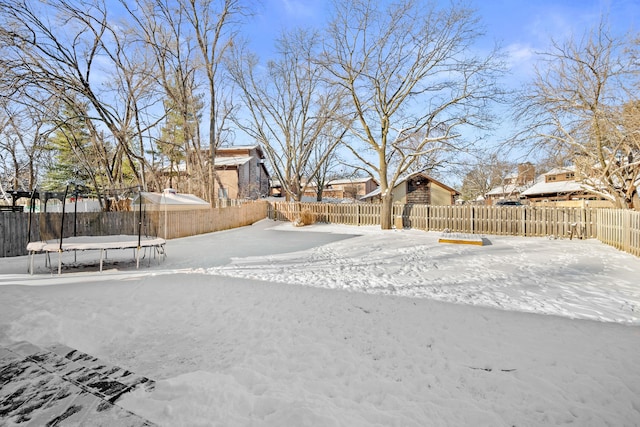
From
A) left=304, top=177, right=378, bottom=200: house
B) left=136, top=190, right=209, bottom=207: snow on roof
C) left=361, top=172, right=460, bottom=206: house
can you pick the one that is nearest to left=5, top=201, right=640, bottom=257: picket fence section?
left=136, top=190, right=209, bottom=207: snow on roof

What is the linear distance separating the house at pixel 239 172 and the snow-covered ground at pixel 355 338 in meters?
26.9

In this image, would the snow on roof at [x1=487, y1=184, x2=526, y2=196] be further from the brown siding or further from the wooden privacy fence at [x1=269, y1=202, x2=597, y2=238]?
the wooden privacy fence at [x1=269, y1=202, x2=597, y2=238]

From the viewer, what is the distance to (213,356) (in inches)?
129

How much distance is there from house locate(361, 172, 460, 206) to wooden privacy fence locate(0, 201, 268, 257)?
16.9 meters

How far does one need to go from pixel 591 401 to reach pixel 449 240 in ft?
33.8

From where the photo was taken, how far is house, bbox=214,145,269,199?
3397 centimetres

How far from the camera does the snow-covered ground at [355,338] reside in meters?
2.46

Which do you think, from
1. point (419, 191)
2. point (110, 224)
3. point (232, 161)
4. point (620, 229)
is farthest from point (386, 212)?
point (232, 161)

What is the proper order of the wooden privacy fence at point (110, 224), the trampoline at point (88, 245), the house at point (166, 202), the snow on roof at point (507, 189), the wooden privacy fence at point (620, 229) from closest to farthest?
the trampoline at point (88, 245) → the wooden privacy fence at point (620, 229) → the wooden privacy fence at point (110, 224) → the house at point (166, 202) → the snow on roof at point (507, 189)

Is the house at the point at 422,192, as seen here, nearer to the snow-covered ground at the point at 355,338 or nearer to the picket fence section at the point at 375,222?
the picket fence section at the point at 375,222

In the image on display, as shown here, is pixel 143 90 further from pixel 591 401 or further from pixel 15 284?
pixel 591 401

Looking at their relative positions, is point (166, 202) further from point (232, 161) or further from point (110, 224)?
point (232, 161)

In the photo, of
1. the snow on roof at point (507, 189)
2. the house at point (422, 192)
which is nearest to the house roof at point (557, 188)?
the house at point (422, 192)

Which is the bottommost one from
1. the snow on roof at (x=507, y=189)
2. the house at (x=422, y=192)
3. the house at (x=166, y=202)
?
the house at (x=166, y=202)
